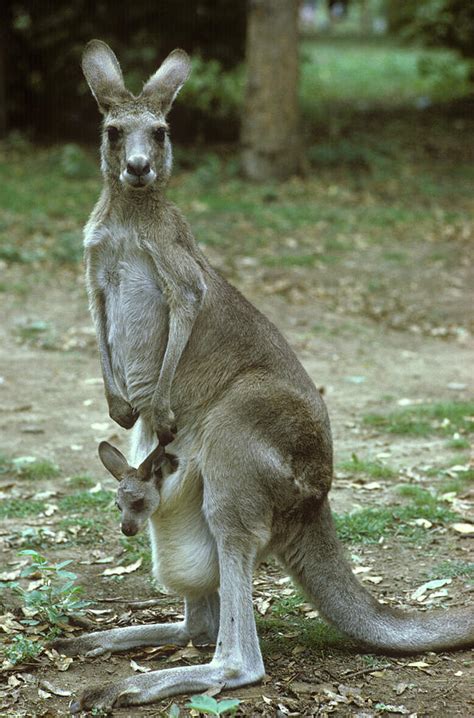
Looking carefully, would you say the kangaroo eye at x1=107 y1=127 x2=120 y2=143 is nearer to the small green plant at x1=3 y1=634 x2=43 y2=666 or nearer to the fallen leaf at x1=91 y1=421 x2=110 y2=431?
the small green plant at x1=3 y1=634 x2=43 y2=666

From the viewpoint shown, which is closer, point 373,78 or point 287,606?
point 287,606

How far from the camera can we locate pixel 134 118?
4.00 m

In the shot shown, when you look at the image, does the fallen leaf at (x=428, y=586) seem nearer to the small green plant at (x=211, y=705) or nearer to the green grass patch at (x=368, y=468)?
the green grass patch at (x=368, y=468)

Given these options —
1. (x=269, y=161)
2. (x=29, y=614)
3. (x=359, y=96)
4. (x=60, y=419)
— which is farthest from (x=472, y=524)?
(x=359, y=96)

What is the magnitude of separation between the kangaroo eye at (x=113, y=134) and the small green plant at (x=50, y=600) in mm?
1659

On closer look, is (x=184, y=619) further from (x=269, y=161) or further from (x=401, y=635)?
(x=269, y=161)

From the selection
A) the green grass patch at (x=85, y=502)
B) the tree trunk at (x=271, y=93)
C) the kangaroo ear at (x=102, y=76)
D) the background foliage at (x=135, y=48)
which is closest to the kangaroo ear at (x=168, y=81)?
the kangaroo ear at (x=102, y=76)

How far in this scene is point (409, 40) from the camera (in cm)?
1705

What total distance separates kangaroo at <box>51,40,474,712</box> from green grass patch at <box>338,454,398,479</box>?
1891mm

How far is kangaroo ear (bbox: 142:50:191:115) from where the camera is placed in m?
4.16

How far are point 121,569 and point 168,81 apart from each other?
222cm

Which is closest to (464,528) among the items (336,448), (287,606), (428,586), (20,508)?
(428,586)

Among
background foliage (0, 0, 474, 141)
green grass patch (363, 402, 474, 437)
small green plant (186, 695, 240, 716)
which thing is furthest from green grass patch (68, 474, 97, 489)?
background foliage (0, 0, 474, 141)

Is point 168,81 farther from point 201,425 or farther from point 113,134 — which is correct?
point 201,425
